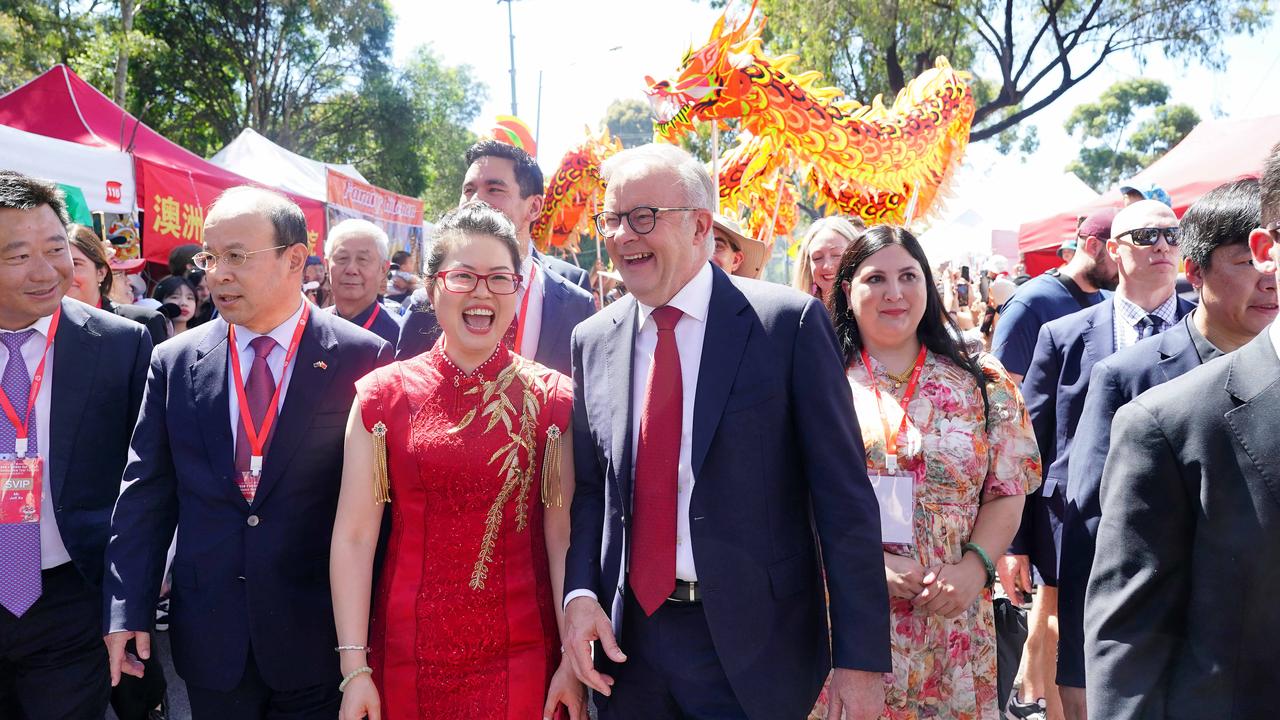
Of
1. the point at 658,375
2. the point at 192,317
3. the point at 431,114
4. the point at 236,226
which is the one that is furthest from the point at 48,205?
the point at 431,114

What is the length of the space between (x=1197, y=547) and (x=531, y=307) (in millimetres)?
2283

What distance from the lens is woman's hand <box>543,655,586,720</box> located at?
2.12 m

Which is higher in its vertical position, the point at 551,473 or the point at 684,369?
the point at 684,369

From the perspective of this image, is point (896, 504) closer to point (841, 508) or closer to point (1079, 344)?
point (841, 508)

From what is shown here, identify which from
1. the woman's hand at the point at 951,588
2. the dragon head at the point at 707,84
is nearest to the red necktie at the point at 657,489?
the woman's hand at the point at 951,588

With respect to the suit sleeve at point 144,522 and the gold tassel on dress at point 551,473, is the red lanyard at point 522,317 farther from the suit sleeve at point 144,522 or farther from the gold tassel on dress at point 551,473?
the suit sleeve at point 144,522

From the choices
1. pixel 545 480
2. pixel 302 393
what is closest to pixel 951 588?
pixel 545 480

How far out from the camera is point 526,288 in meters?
3.18

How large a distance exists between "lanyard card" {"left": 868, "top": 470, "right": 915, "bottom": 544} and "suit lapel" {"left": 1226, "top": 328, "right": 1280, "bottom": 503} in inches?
44.2

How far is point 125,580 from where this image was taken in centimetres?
232

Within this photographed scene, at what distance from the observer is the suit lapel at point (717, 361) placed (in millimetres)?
1957

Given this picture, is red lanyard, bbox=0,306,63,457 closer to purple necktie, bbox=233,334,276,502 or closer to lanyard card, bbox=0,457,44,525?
lanyard card, bbox=0,457,44,525

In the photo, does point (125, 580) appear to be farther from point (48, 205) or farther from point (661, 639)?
point (661, 639)

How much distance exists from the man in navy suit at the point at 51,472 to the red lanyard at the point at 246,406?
575mm
